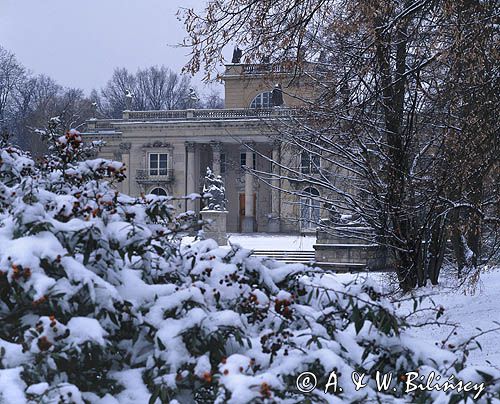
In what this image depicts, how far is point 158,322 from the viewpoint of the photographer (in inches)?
104

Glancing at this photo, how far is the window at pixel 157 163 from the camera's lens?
48562 mm

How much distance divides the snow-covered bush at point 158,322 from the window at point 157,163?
45694mm

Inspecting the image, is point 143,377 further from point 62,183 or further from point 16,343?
point 62,183

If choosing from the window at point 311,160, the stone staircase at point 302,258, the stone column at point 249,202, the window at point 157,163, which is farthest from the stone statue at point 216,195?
the window at point 157,163

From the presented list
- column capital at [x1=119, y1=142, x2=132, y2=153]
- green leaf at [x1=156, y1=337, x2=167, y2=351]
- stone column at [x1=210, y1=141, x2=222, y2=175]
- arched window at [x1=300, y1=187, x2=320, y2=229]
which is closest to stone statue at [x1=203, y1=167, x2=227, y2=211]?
arched window at [x1=300, y1=187, x2=320, y2=229]

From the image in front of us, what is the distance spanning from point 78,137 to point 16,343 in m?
1.47

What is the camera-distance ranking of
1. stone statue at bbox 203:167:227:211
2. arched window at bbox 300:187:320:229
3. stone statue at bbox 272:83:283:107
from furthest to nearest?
1. stone statue at bbox 203:167:227:211
2. arched window at bbox 300:187:320:229
3. stone statue at bbox 272:83:283:107

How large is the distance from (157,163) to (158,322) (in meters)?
46.5

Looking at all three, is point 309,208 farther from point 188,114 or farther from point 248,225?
point 188,114

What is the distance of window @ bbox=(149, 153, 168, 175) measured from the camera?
48.6 meters

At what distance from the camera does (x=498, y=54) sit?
6.72m

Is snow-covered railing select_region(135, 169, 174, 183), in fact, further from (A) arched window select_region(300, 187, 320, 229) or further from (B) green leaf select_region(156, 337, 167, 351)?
(B) green leaf select_region(156, 337, 167, 351)

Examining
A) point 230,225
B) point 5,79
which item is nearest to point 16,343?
point 230,225

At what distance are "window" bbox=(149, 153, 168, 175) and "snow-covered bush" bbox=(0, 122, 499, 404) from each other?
4569cm
